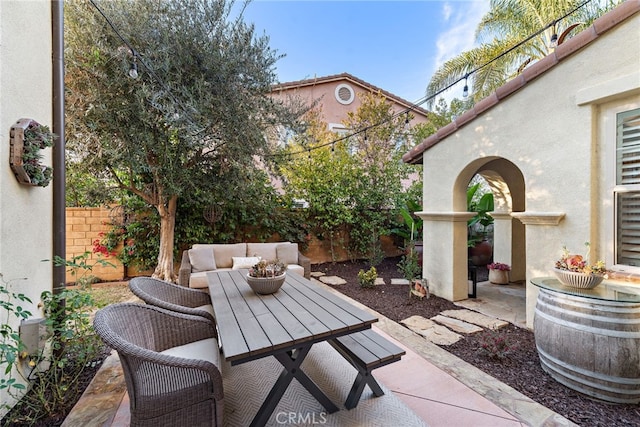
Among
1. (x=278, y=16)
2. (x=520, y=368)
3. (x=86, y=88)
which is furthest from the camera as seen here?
(x=278, y=16)

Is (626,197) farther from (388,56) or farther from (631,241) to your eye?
(388,56)

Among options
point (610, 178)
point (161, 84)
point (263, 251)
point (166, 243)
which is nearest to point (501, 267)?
point (610, 178)

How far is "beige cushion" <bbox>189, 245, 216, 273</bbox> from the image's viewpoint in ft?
17.5

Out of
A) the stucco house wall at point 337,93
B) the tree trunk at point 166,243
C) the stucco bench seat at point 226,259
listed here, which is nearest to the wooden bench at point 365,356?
the stucco bench seat at point 226,259

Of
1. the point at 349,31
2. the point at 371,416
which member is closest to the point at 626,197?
the point at 371,416

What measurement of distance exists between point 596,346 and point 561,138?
2360 mm

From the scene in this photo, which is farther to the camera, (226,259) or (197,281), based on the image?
(226,259)

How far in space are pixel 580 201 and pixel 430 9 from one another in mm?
7666

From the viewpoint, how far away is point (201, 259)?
538cm

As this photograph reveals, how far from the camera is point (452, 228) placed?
4797mm

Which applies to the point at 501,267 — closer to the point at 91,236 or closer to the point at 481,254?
the point at 481,254

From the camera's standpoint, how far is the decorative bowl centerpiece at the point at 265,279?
8.78ft

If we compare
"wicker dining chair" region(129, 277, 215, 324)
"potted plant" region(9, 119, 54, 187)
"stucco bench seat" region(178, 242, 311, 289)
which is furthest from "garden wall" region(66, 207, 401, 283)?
"potted plant" region(9, 119, 54, 187)

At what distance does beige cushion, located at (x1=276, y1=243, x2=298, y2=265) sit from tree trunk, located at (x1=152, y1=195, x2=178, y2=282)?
233 cm
